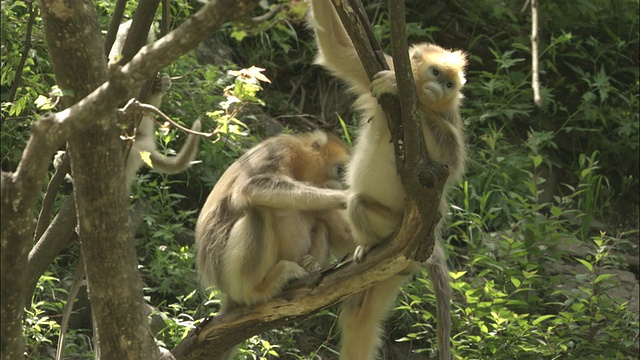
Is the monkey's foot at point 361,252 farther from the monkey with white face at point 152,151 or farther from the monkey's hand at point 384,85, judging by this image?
the monkey with white face at point 152,151

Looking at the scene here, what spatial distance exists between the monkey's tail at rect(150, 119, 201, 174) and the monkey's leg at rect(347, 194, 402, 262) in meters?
1.49

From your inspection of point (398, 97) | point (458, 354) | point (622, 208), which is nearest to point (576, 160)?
point (622, 208)

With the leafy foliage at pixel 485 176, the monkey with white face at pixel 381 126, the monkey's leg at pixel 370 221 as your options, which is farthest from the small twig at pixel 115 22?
the monkey's leg at pixel 370 221

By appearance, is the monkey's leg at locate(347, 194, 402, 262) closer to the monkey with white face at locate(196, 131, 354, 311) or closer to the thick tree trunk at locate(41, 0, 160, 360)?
the monkey with white face at locate(196, 131, 354, 311)

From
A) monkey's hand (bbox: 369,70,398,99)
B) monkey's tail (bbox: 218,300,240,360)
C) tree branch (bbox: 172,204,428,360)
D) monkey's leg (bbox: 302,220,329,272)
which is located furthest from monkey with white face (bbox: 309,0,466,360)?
monkey's tail (bbox: 218,300,240,360)

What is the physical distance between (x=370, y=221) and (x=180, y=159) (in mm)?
1686

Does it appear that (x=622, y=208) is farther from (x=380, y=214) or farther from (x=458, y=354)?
(x=380, y=214)

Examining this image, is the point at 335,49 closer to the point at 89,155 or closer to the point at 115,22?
the point at 115,22

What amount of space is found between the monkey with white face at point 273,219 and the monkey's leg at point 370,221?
0.40 m

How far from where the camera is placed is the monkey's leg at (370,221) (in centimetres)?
472

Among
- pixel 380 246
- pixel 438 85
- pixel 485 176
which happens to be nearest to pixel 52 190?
pixel 380 246

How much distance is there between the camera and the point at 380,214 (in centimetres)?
472

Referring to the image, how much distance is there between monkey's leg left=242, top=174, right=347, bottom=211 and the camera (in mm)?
5168

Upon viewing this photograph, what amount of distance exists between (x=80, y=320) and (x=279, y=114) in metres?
2.87
